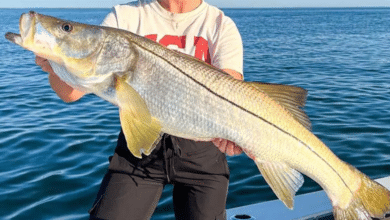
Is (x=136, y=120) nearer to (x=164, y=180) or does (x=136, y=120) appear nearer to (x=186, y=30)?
(x=164, y=180)

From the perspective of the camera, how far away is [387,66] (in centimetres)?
1861

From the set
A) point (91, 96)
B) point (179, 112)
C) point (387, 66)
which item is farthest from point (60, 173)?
point (387, 66)

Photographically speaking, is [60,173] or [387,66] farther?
[387,66]

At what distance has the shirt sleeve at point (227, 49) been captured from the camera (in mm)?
3807

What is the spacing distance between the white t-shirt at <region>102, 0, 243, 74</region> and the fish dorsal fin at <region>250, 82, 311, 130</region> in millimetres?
666

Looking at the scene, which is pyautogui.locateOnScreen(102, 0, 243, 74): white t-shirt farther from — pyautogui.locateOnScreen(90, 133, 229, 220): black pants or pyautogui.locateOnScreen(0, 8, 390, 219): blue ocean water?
pyautogui.locateOnScreen(0, 8, 390, 219): blue ocean water

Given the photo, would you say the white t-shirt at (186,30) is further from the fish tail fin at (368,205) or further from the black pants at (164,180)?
the fish tail fin at (368,205)

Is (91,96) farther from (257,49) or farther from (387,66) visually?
(257,49)

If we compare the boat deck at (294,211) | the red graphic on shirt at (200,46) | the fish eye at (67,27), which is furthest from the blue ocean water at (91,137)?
the fish eye at (67,27)

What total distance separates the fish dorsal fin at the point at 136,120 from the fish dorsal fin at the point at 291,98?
35.5 inches

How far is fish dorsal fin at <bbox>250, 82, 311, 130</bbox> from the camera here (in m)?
3.24

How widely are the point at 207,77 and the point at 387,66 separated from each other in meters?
17.6

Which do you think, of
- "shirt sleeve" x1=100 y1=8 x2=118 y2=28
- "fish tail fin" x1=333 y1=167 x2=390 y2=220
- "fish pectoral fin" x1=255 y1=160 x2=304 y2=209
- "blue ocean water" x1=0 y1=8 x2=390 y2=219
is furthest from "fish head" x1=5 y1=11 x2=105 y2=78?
"blue ocean water" x1=0 y1=8 x2=390 y2=219

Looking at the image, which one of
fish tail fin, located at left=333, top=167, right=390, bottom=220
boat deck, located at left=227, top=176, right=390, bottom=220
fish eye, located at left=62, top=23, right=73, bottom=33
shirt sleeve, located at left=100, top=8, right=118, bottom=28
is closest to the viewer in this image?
fish eye, located at left=62, top=23, right=73, bottom=33
